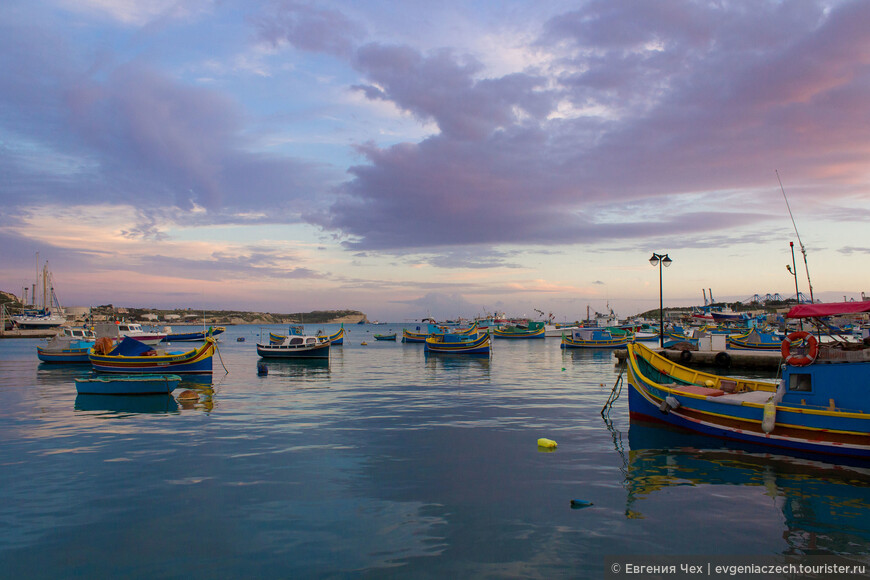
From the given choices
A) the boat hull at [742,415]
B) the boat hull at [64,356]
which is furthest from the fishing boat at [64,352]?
the boat hull at [742,415]

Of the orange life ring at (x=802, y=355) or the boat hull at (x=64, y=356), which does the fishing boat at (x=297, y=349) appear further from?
the orange life ring at (x=802, y=355)

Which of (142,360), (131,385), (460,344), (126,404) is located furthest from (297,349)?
(126,404)

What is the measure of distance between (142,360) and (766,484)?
37.7m

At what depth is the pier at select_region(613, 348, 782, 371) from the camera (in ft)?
131

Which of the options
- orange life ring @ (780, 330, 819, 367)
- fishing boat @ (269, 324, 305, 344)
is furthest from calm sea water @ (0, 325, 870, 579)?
fishing boat @ (269, 324, 305, 344)

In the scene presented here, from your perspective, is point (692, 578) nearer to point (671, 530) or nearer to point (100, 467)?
point (671, 530)

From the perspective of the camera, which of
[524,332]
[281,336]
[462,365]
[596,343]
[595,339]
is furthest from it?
[524,332]

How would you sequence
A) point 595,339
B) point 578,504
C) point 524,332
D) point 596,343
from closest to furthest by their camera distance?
1. point 578,504
2. point 596,343
3. point 595,339
4. point 524,332

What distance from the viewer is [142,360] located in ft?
118

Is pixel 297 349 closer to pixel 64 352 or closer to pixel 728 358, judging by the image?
pixel 64 352

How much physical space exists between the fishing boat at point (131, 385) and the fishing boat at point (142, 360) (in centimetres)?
791

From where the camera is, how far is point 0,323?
433 ft

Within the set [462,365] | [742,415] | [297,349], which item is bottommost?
[462,365]

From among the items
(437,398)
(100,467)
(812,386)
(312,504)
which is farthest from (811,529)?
(437,398)
